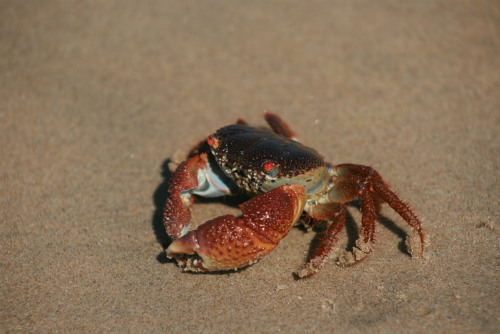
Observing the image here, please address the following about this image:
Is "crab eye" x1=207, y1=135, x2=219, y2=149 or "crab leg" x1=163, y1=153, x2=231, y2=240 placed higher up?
"crab eye" x1=207, y1=135, x2=219, y2=149

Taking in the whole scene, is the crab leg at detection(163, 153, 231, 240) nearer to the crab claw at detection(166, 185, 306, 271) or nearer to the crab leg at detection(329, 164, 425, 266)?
the crab claw at detection(166, 185, 306, 271)

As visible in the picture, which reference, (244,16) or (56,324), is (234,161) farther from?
(244,16)

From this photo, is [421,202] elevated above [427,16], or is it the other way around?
[427,16]

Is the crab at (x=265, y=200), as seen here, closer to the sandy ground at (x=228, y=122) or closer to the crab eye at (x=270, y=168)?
the crab eye at (x=270, y=168)

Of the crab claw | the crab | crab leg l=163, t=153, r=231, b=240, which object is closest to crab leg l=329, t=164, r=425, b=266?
the crab

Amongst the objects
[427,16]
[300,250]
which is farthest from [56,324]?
[427,16]

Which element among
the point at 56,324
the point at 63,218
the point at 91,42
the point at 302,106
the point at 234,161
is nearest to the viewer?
the point at 56,324

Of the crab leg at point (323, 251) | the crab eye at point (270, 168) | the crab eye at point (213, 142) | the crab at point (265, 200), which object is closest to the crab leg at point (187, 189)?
the crab at point (265, 200)
